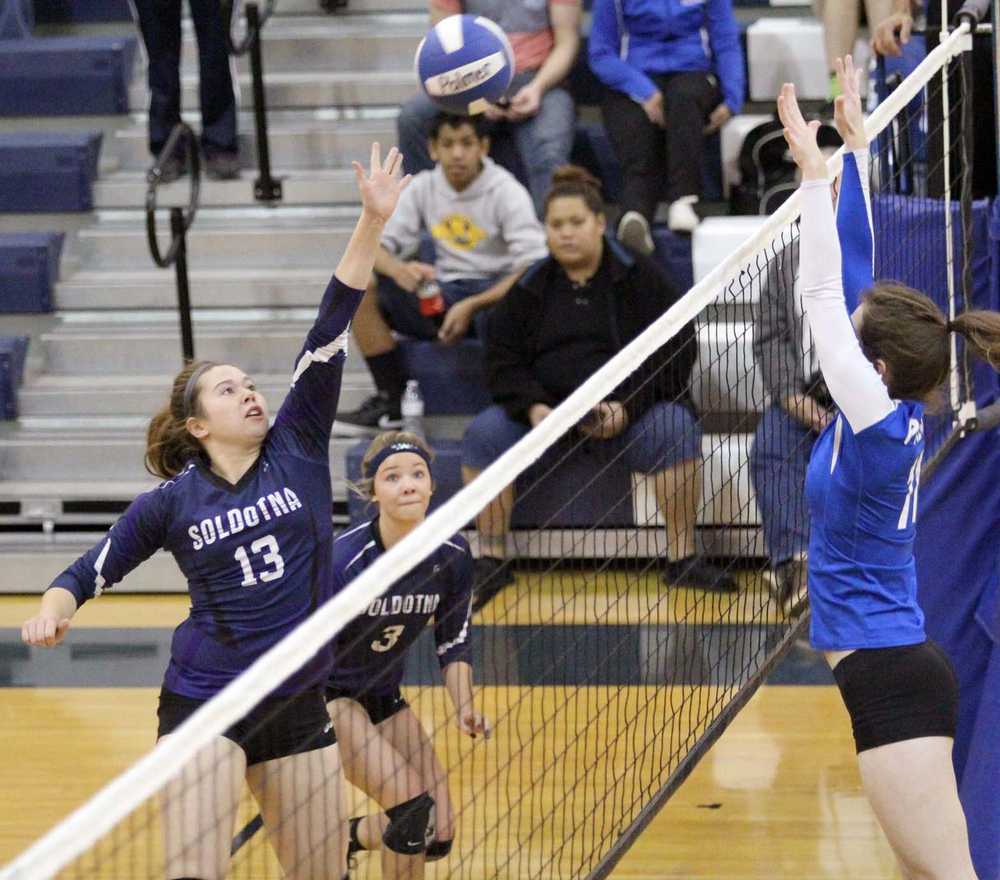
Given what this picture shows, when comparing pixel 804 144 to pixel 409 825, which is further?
pixel 409 825

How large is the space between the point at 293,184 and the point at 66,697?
3372 millimetres

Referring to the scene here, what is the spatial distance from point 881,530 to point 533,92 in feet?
15.5

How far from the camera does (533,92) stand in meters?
7.86

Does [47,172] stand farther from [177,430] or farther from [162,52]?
[177,430]

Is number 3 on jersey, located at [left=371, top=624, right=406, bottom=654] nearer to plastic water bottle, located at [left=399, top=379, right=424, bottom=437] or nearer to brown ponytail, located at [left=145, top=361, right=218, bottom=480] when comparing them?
brown ponytail, located at [left=145, top=361, right=218, bottom=480]

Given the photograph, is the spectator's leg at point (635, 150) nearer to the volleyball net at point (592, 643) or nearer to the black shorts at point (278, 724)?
the volleyball net at point (592, 643)

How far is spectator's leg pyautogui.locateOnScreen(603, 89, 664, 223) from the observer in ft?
25.4

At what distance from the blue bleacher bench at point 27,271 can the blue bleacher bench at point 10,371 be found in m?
0.28

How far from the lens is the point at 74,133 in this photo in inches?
358

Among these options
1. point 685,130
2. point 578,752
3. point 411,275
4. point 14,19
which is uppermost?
point 14,19

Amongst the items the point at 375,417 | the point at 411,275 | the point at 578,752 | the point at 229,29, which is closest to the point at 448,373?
the point at 375,417

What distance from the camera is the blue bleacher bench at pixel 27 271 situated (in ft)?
28.1

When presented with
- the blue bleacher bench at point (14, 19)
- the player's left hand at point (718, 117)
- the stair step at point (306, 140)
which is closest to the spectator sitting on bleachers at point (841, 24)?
the player's left hand at point (718, 117)

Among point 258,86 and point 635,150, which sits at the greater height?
point 258,86
